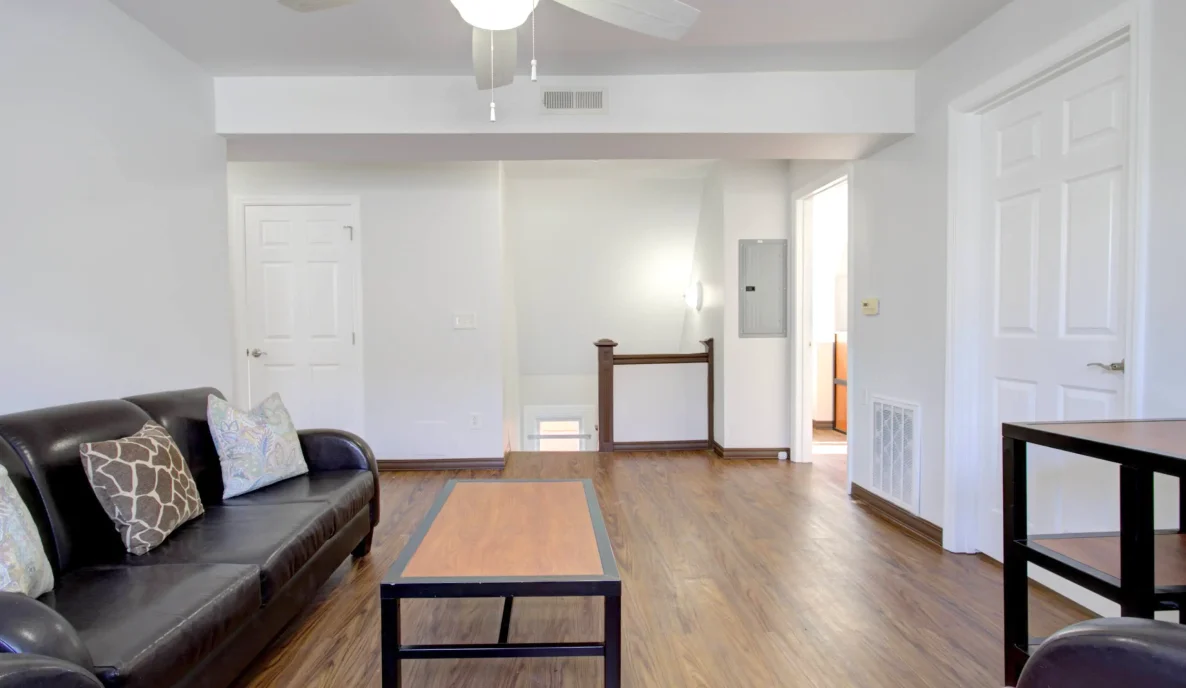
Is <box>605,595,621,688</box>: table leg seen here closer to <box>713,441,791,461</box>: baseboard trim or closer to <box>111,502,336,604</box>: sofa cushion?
<box>111,502,336,604</box>: sofa cushion

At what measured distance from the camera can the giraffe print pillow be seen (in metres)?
1.67

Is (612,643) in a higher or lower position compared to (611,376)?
lower

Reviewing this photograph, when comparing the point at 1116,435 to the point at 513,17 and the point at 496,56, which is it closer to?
the point at 513,17

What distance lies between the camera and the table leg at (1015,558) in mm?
1494

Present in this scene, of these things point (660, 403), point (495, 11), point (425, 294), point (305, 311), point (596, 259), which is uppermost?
point (495, 11)

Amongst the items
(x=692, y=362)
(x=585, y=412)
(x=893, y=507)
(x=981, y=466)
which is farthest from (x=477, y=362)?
(x=981, y=466)

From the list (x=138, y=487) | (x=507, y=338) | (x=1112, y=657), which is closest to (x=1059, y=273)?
(x=1112, y=657)

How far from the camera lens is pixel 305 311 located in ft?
14.1

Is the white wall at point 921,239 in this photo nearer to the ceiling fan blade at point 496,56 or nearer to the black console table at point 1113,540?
the black console table at point 1113,540

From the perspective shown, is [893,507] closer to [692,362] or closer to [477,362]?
[692,362]

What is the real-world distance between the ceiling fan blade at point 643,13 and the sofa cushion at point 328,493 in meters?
1.98

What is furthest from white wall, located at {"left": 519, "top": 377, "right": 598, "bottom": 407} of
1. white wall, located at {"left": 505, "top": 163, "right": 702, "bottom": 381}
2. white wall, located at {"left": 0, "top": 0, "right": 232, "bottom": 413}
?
white wall, located at {"left": 0, "top": 0, "right": 232, "bottom": 413}

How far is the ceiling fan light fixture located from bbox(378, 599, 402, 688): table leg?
1.58 metres

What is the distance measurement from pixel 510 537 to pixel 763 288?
3.44 meters
